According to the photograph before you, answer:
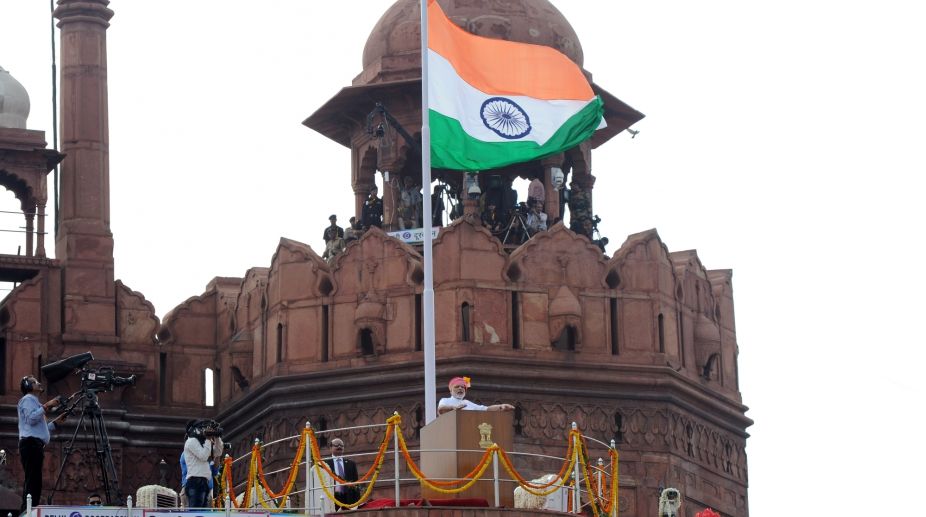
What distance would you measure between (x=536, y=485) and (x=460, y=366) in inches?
371

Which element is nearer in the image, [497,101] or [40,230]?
[497,101]

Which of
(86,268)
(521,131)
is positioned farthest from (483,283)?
(86,268)

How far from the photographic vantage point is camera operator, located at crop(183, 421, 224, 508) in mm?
34062

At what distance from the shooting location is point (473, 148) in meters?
39.1

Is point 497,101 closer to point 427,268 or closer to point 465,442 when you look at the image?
point 427,268

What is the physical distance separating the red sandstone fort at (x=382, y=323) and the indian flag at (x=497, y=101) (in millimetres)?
4266

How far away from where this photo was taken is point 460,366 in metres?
43.0

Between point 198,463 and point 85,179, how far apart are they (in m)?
14.2

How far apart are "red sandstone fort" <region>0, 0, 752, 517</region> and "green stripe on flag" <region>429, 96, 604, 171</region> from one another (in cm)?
436

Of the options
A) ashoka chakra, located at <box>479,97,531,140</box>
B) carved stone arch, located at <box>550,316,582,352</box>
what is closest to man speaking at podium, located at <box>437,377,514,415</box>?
ashoka chakra, located at <box>479,97,531,140</box>

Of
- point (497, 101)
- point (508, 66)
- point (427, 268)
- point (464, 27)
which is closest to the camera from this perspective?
point (427, 268)

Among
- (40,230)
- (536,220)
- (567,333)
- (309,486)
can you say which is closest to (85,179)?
(40,230)

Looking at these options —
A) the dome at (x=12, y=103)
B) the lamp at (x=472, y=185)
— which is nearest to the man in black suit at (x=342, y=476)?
the lamp at (x=472, y=185)

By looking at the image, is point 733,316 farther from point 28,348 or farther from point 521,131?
point 28,348
